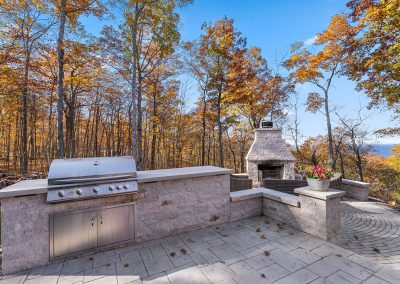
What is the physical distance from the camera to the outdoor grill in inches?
85.0

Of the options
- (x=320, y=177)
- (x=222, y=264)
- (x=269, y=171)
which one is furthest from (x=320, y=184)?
(x=269, y=171)

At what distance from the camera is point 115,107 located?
1096 centimetres

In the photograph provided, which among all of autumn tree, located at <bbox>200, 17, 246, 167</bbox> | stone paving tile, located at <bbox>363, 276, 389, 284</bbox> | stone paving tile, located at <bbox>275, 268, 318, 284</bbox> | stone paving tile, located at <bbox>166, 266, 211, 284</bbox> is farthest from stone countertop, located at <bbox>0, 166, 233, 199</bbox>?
autumn tree, located at <bbox>200, 17, 246, 167</bbox>

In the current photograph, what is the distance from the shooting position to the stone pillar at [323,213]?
2617 millimetres

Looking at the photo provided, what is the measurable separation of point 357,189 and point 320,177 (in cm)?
500

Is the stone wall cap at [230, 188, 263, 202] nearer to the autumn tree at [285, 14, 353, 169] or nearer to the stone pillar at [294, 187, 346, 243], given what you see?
the stone pillar at [294, 187, 346, 243]

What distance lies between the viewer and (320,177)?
8.89ft

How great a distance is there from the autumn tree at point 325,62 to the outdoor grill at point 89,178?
34.9ft

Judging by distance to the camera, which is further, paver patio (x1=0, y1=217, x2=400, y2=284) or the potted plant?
the potted plant

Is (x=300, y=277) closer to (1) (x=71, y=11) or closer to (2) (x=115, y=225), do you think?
(2) (x=115, y=225)

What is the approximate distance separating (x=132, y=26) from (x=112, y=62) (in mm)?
1674

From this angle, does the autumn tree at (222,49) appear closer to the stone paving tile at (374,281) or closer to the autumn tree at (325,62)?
the autumn tree at (325,62)

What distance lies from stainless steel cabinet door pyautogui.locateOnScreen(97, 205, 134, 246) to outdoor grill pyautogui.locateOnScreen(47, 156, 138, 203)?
0.32m

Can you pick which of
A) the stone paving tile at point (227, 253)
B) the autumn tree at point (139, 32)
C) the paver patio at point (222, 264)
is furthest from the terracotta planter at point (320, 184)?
the autumn tree at point (139, 32)
